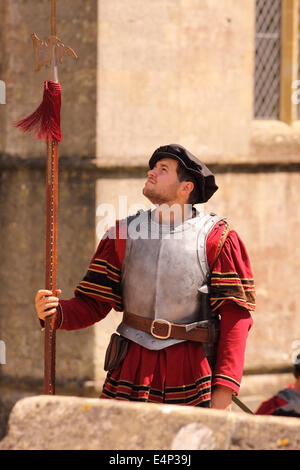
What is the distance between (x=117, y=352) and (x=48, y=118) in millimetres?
1064

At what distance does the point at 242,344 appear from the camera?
335 cm

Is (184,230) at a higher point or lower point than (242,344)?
higher

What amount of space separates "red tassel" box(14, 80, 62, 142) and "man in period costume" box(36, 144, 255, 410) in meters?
0.47

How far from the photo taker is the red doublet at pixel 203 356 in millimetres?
3326

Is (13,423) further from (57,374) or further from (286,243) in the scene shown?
(286,243)

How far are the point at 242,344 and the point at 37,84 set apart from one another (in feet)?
11.1

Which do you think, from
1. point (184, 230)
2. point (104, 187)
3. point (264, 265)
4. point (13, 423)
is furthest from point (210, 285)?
point (264, 265)

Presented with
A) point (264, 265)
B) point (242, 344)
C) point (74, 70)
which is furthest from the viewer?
point (264, 265)

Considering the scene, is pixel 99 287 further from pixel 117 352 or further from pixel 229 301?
pixel 229 301

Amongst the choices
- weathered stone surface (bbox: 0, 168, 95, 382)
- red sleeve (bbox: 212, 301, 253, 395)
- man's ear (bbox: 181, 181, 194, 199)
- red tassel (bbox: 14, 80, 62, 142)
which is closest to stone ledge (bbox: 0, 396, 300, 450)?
red sleeve (bbox: 212, 301, 253, 395)

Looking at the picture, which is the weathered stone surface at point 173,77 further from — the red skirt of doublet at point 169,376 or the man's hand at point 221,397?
the man's hand at point 221,397

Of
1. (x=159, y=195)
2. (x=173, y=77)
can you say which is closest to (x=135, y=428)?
(x=159, y=195)

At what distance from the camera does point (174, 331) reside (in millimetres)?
3365

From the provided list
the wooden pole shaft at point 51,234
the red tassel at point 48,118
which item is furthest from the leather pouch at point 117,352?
the red tassel at point 48,118
